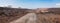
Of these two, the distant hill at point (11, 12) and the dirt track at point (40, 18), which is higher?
the distant hill at point (11, 12)

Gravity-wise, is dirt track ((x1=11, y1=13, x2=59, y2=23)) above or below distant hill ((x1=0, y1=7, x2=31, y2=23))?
below

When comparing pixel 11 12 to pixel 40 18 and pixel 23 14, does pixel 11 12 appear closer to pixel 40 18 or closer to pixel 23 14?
pixel 23 14

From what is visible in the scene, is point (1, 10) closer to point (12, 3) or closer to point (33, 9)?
point (12, 3)

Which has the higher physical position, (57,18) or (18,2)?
(18,2)

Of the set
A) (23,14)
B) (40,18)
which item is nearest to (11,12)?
(23,14)

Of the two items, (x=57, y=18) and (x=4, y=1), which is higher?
(x=4, y=1)

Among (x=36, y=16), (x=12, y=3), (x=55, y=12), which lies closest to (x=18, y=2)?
(x=12, y=3)

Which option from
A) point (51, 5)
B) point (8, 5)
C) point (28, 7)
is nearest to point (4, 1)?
point (8, 5)

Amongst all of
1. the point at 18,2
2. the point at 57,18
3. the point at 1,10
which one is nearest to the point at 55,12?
the point at 57,18

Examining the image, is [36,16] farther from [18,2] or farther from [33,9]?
[18,2]
